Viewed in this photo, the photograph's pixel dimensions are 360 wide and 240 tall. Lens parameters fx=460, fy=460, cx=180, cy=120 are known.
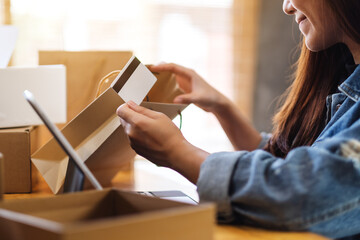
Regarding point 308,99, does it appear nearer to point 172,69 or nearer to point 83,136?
point 172,69

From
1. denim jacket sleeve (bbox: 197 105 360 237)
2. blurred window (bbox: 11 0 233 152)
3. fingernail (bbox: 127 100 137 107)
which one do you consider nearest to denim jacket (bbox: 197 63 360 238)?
denim jacket sleeve (bbox: 197 105 360 237)

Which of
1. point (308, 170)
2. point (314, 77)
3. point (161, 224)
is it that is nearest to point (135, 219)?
point (161, 224)

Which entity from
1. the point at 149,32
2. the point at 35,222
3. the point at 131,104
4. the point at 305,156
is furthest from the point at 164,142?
the point at 149,32

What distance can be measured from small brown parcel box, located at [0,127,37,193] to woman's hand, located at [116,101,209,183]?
29cm

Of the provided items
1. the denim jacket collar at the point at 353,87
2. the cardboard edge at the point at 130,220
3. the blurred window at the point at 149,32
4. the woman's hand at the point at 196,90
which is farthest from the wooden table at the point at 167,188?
the blurred window at the point at 149,32

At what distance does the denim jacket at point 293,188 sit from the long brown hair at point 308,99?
0.44 metres

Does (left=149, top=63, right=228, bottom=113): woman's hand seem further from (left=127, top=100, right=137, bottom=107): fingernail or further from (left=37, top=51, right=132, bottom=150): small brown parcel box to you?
(left=127, top=100, right=137, bottom=107): fingernail

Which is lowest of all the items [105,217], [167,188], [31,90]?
[167,188]

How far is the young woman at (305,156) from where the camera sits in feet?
2.11

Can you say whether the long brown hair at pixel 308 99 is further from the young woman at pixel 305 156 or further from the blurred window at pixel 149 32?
the blurred window at pixel 149 32

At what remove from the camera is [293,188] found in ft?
2.10

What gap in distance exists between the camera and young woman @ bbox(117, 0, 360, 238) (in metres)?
0.64

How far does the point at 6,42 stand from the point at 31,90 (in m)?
0.14

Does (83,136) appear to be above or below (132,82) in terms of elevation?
below
